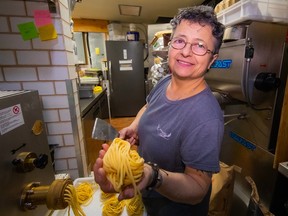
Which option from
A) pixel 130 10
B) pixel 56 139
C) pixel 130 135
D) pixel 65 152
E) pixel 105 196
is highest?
pixel 130 10

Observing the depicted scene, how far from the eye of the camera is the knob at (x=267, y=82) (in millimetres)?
1047

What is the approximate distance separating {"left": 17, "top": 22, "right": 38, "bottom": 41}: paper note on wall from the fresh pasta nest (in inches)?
36.0

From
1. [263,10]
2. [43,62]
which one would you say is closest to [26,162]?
[43,62]

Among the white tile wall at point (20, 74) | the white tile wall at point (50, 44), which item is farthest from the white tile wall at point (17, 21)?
the white tile wall at point (20, 74)

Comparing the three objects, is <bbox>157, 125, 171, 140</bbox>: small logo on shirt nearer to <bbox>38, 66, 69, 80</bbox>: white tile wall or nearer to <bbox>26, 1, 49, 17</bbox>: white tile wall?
A: <bbox>38, 66, 69, 80</bbox>: white tile wall

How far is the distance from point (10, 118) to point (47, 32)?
2.15 ft

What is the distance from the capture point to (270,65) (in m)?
1.09

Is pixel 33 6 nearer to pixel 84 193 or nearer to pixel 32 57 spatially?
pixel 32 57

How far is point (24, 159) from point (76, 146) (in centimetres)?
63

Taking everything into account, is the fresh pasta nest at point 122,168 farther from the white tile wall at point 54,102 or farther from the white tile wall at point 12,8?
the white tile wall at point 12,8

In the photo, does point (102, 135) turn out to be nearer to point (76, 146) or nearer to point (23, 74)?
point (76, 146)

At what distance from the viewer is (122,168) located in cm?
47

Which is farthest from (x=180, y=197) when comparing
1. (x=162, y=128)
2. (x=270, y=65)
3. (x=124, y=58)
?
(x=124, y=58)

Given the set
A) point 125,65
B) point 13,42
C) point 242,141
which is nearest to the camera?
point 13,42
